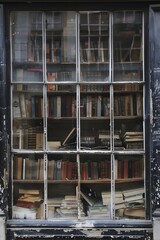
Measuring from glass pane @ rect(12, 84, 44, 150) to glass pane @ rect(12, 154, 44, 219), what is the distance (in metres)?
0.16

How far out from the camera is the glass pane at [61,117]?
5.02 metres

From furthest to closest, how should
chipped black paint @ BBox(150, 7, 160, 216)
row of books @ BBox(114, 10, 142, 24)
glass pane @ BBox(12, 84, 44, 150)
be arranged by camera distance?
glass pane @ BBox(12, 84, 44, 150)
row of books @ BBox(114, 10, 142, 24)
chipped black paint @ BBox(150, 7, 160, 216)

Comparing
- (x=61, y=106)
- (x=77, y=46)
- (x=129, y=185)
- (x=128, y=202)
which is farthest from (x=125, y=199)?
(x=77, y=46)

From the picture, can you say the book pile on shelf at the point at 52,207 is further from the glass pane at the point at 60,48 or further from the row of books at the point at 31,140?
the glass pane at the point at 60,48

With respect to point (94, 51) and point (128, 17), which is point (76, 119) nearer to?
point (94, 51)

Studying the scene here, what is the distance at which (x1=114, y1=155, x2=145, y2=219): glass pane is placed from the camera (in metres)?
4.99

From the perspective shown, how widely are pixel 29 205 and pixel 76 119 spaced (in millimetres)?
1119

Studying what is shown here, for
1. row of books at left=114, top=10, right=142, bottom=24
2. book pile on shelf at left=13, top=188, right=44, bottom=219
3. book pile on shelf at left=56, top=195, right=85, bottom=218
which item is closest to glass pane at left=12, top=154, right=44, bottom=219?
book pile on shelf at left=13, top=188, right=44, bottom=219

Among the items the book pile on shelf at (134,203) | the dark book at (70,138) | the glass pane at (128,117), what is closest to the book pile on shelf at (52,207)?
the dark book at (70,138)

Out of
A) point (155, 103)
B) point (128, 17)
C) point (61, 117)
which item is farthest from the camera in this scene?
point (61, 117)

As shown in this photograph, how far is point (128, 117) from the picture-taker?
198 inches

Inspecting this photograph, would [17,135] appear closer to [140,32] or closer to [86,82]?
[86,82]

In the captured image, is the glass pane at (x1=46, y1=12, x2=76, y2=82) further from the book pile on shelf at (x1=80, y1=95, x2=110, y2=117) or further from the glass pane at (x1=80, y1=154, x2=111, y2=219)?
the glass pane at (x1=80, y1=154, x2=111, y2=219)

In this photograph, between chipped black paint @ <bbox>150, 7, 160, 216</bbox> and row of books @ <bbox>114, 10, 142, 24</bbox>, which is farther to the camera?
row of books @ <bbox>114, 10, 142, 24</bbox>
